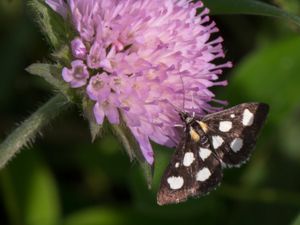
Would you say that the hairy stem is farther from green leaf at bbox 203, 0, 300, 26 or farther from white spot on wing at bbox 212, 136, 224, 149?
green leaf at bbox 203, 0, 300, 26

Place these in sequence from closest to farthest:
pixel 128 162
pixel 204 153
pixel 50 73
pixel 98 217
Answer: pixel 50 73 < pixel 204 153 < pixel 98 217 < pixel 128 162

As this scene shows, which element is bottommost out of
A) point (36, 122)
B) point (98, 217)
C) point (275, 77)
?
point (98, 217)

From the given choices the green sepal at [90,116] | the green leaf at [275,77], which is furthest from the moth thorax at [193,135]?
the green leaf at [275,77]

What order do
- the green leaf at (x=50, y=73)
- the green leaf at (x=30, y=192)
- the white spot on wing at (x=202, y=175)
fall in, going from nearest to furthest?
the green leaf at (x=50, y=73) < the white spot on wing at (x=202, y=175) < the green leaf at (x=30, y=192)

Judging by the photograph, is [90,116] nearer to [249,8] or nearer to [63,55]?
[63,55]

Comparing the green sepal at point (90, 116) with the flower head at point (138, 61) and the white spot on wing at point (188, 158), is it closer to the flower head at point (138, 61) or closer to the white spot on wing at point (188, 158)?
the flower head at point (138, 61)

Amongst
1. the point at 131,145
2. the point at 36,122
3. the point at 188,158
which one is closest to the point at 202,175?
the point at 188,158

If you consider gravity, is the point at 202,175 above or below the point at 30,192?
above
